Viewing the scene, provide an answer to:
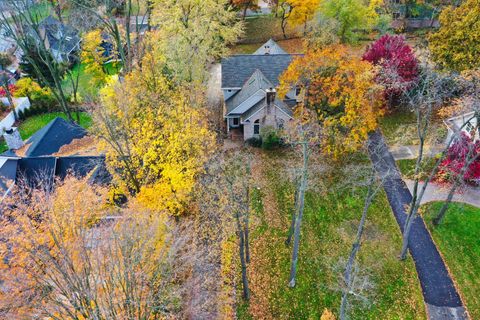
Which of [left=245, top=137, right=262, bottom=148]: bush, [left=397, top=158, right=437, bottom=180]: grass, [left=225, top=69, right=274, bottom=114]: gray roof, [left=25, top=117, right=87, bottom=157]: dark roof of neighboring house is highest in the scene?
[left=225, top=69, right=274, bottom=114]: gray roof

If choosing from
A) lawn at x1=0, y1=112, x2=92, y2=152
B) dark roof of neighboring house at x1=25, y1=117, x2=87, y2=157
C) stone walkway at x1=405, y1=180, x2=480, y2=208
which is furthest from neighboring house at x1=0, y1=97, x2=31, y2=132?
stone walkway at x1=405, y1=180, x2=480, y2=208

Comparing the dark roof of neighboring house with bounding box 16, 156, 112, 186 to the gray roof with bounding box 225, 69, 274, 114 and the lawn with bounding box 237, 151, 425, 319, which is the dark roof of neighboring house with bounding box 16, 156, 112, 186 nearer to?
the lawn with bounding box 237, 151, 425, 319

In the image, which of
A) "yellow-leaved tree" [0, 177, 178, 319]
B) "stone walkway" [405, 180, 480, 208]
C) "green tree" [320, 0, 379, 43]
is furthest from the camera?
"green tree" [320, 0, 379, 43]

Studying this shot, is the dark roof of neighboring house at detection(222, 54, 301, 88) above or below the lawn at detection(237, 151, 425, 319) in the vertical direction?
above

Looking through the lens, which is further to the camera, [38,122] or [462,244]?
[38,122]

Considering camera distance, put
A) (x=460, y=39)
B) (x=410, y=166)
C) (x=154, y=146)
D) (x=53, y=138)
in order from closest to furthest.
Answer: (x=154, y=146)
(x=53, y=138)
(x=410, y=166)
(x=460, y=39)

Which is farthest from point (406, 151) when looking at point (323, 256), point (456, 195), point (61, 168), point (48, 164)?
point (48, 164)

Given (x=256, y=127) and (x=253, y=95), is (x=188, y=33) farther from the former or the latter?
(x=256, y=127)
